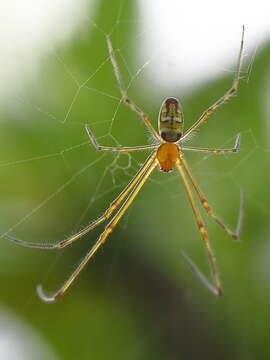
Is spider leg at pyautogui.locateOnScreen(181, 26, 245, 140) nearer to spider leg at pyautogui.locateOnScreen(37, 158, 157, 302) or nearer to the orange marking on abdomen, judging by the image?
the orange marking on abdomen

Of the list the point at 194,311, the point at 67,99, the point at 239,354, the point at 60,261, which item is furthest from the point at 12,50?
the point at 239,354

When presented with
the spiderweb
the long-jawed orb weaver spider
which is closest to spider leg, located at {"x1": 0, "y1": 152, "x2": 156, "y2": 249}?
the long-jawed orb weaver spider

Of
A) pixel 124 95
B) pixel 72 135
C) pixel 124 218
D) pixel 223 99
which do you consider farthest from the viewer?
pixel 124 218

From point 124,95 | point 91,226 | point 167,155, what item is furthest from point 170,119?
point 91,226

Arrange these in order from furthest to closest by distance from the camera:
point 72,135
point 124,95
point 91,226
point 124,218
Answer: point 124,218
point 72,135
point 91,226
point 124,95

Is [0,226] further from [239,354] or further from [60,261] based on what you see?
[239,354]

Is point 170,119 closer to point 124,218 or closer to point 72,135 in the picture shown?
point 72,135
